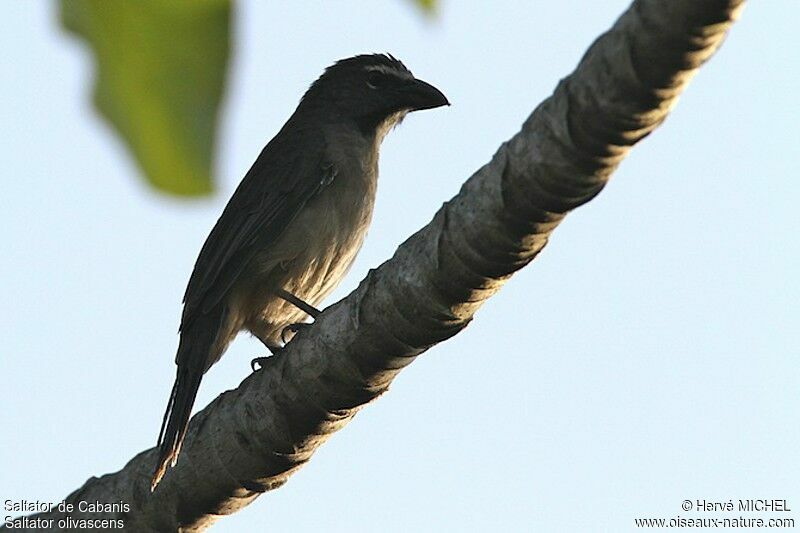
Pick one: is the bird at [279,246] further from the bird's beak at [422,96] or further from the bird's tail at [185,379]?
the bird's beak at [422,96]

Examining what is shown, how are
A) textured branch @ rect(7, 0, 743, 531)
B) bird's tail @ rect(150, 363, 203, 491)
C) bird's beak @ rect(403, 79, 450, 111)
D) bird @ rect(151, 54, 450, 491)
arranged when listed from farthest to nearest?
bird's beak @ rect(403, 79, 450, 111) → bird @ rect(151, 54, 450, 491) → bird's tail @ rect(150, 363, 203, 491) → textured branch @ rect(7, 0, 743, 531)

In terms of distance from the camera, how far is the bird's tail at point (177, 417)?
4.82 meters

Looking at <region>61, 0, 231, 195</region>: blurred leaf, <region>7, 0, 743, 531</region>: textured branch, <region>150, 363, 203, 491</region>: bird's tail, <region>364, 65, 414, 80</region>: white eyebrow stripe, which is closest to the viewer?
<region>61, 0, 231, 195</region>: blurred leaf

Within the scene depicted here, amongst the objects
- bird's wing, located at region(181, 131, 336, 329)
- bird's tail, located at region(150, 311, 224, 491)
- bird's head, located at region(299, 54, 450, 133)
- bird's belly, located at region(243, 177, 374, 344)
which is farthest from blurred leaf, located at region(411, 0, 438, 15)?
bird's head, located at region(299, 54, 450, 133)

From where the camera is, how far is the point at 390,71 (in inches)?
293

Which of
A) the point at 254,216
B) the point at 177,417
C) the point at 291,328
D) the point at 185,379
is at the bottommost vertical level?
the point at 177,417

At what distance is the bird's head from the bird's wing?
556mm

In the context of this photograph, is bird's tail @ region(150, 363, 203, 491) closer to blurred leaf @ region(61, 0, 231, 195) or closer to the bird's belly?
the bird's belly

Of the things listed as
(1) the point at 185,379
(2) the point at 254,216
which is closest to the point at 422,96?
(2) the point at 254,216

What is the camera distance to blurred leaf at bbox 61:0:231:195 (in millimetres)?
1064

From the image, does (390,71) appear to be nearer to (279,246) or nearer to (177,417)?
(279,246)

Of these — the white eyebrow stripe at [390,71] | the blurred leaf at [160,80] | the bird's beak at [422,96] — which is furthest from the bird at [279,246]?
the blurred leaf at [160,80]

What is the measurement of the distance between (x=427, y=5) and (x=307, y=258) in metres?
5.07

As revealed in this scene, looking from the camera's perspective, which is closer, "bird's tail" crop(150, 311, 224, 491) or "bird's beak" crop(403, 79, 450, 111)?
"bird's tail" crop(150, 311, 224, 491)
